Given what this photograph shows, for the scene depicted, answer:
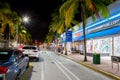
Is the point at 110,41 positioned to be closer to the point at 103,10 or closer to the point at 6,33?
the point at 103,10

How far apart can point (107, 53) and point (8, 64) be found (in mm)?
23091

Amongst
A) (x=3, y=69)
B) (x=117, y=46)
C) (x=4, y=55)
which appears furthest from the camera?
(x=117, y=46)

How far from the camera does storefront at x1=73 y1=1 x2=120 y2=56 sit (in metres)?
27.4

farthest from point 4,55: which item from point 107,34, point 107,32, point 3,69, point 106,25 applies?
point 106,25

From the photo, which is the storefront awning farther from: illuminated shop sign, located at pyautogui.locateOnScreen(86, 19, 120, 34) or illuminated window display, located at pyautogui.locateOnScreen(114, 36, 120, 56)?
illuminated window display, located at pyautogui.locateOnScreen(114, 36, 120, 56)

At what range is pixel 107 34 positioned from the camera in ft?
97.7

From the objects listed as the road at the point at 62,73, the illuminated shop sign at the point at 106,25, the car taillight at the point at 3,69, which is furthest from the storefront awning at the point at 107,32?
the car taillight at the point at 3,69

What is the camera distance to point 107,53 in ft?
107

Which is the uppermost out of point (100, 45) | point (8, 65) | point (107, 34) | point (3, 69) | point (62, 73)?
point (107, 34)

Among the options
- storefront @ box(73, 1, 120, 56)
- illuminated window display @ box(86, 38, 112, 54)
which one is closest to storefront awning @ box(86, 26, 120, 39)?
storefront @ box(73, 1, 120, 56)

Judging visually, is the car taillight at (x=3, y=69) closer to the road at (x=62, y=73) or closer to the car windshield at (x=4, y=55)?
the car windshield at (x=4, y=55)

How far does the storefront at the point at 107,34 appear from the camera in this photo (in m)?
27.4

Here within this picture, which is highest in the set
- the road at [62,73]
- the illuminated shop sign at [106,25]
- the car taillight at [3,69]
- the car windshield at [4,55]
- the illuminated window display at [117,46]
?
the illuminated shop sign at [106,25]

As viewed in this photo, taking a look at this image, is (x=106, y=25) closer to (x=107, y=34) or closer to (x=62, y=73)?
(x=107, y=34)
